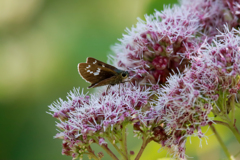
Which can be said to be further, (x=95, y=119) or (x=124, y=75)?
(x=124, y=75)

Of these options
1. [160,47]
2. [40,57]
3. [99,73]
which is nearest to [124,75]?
[99,73]

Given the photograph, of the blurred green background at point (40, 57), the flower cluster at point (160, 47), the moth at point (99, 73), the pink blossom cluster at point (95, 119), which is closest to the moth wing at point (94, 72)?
the moth at point (99, 73)

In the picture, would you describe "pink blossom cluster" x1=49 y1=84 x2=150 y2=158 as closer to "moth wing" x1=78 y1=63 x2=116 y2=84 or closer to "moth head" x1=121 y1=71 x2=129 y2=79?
"moth head" x1=121 y1=71 x2=129 y2=79

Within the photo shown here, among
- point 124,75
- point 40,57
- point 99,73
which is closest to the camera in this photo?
point 124,75

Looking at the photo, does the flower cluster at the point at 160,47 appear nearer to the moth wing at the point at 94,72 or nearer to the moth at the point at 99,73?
the moth at the point at 99,73

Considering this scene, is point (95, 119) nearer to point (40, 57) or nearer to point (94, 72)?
point (94, 72)

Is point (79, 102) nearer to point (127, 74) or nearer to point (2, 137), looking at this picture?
point (127, 74)

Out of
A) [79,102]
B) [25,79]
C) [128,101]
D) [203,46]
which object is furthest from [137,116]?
[25,79]
